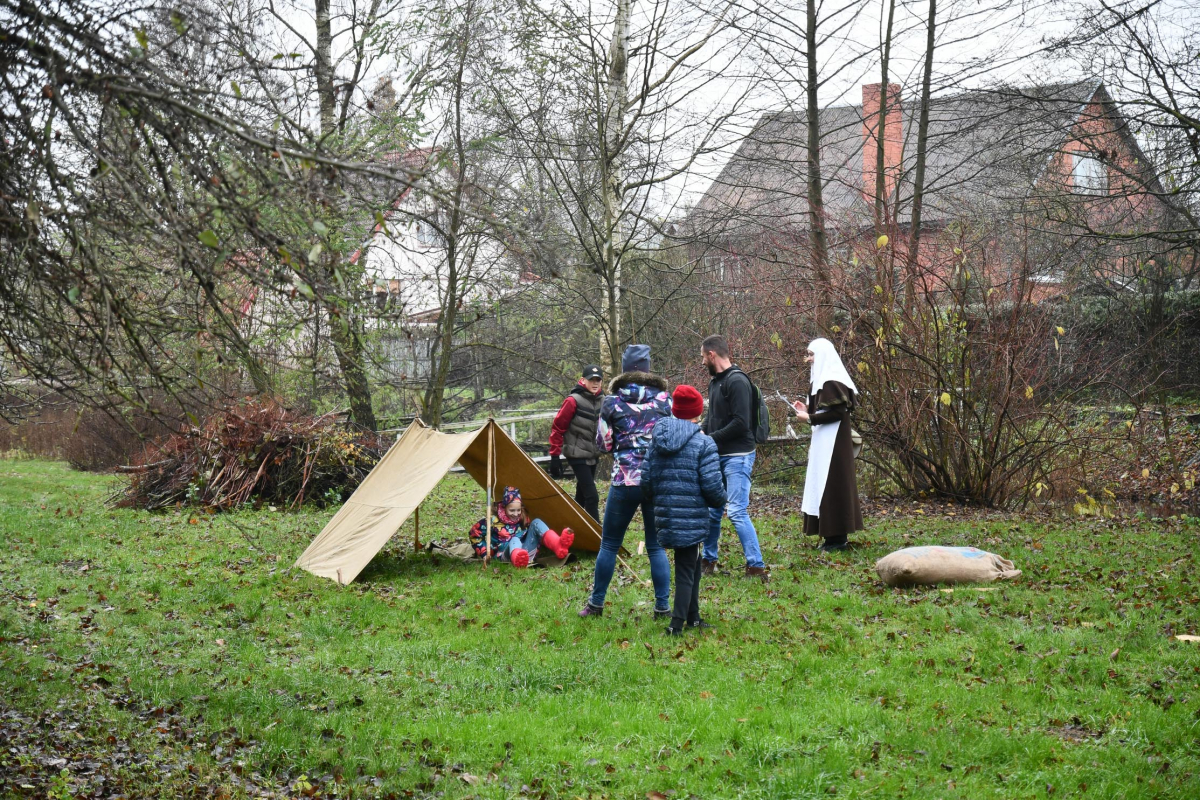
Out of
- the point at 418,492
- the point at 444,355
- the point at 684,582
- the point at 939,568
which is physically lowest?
the point at 939,568

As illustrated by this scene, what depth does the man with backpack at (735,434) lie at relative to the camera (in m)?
7.61

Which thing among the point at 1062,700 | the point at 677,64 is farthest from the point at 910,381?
the point at 1062,700

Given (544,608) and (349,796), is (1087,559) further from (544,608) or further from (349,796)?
(349,796)

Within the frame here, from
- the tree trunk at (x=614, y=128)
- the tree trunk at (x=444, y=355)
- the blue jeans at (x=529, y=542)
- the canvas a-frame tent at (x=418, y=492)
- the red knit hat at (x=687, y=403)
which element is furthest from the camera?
the tree trunk at (x=444, y=355)

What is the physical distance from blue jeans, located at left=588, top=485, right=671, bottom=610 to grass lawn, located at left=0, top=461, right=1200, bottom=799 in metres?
0.28

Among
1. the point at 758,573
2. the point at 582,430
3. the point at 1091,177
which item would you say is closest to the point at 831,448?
the point at 758,573

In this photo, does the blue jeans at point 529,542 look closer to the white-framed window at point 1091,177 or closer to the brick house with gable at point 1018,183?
the brick house with gable at point 1018,183

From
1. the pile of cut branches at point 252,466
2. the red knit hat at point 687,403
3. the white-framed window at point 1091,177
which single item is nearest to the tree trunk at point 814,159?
the white-framed window at point 1091,177

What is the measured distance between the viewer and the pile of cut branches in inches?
494

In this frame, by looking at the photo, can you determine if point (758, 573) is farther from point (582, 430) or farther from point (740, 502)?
point (582, 430)

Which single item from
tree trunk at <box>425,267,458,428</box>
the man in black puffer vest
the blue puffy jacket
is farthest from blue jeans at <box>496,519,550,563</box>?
tree trunk at <box>425,267,458,428</box>

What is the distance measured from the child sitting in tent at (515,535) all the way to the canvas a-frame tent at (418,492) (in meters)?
0.14

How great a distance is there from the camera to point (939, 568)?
23.8ft

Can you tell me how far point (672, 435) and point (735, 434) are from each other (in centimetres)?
166
